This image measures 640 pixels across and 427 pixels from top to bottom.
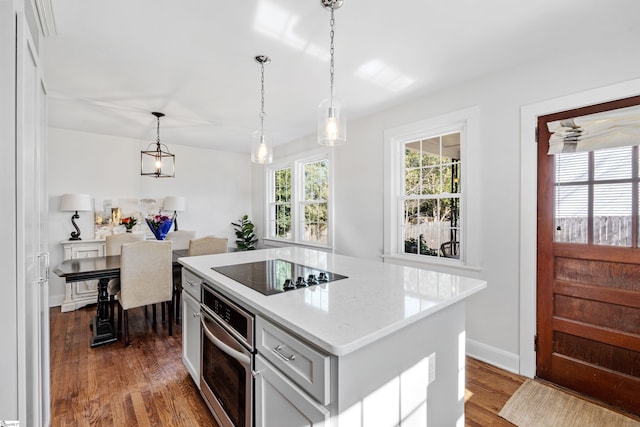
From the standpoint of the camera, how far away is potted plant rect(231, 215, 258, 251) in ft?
18.0

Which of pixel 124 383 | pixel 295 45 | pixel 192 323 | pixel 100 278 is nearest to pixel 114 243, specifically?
pixel 100 278

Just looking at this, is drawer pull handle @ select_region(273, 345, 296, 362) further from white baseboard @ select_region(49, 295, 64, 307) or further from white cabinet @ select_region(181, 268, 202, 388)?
white baseboard @ select_region(49, 295, 64, 307)

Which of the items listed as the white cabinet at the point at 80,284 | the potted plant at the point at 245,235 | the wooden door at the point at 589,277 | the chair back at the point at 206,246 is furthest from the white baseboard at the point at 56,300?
the wooden door at the point at 589,277

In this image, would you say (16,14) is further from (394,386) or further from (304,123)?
(304,123)

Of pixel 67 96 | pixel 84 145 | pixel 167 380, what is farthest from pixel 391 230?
pixel 84 145

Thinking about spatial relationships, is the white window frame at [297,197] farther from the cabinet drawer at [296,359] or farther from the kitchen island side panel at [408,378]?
the cabinet drawer at [296,359]

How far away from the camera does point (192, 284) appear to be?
78.8 inches

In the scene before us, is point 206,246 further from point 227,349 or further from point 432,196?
point 432,196

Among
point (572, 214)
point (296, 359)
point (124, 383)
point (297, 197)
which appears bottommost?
point (124, 383)

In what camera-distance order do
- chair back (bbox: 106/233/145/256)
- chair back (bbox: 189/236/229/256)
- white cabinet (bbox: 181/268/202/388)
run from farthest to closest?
chair back (bbox: 106/233/145/256) < chair back (bbox: 189/236/229/256) < white cabinet (bbox: 181/268/202/388)

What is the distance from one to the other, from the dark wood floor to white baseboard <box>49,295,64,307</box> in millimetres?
1348

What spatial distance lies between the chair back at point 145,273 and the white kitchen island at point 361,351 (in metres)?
1.67

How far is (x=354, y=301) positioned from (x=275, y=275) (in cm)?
63

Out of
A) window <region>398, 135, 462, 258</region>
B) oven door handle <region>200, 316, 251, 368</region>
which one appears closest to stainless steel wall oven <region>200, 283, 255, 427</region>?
oven door handle <region>200, 316, 251, 368</region>
